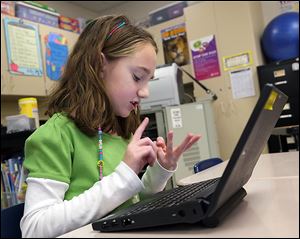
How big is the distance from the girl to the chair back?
0.43 feet

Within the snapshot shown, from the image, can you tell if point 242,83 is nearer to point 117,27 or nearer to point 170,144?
point 117,27

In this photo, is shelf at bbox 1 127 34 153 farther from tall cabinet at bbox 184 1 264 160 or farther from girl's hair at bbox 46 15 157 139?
tall cabinet at bbox 184 1 264 160

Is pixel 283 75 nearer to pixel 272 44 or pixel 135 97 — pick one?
pixel 272 44

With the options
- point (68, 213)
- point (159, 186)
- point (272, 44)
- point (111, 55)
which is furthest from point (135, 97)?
point (272, 44)

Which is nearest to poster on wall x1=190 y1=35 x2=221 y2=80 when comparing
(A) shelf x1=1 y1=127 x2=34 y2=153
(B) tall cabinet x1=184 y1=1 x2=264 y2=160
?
(B) tall cabinet x1=184 y1=1 x2=264 y2=160

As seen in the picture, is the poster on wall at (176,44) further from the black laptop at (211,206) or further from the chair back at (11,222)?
the black laptop at (211,206)

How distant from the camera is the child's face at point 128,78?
885 millimetres

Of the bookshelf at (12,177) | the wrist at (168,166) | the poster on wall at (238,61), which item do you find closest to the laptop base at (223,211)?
the wrist at (168,166)

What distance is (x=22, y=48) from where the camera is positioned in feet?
8.67

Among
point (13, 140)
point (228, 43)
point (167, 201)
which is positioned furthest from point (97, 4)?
point (167, 201)

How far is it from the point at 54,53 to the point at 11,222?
2356 millimetres

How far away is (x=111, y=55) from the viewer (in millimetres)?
914

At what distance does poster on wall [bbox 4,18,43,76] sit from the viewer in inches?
101

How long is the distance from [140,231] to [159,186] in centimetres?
45
